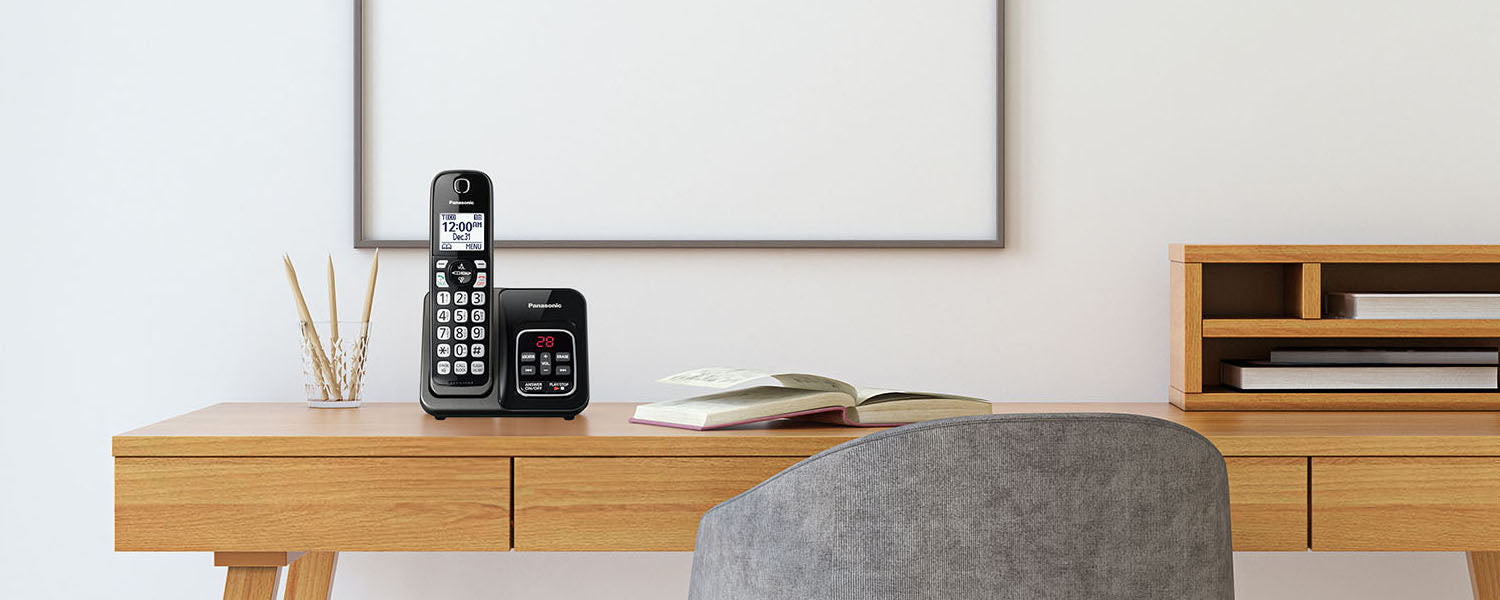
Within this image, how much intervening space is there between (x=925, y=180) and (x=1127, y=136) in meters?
0.30

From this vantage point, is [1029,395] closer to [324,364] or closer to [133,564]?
[324,364]

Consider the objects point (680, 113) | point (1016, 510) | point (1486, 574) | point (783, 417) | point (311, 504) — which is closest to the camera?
point (1016, 510)

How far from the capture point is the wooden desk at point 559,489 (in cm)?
111

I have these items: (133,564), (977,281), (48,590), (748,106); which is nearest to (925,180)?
(977,281)

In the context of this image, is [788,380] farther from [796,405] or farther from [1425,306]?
[1425,306]

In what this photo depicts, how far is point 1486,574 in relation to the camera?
4.45ft

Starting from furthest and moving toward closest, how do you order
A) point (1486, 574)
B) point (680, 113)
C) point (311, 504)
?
point (680, 113) → point (1486, 574) → point (311, 504)

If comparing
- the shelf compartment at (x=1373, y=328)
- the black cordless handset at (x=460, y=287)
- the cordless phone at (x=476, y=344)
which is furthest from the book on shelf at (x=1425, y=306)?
the black cordless handset at (x=460, y=287)

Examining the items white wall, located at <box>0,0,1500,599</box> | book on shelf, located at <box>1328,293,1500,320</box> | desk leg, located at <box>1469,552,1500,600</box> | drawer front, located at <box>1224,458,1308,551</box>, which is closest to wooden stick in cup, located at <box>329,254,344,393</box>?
white wall, located at <box>0,0,1500,599</box>

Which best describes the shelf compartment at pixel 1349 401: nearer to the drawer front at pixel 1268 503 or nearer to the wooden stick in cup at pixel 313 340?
the drawer front at pixel 1268 503

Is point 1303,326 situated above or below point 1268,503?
above

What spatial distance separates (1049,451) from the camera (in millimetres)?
759

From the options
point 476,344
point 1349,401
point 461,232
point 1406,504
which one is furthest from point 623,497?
point 1349,401

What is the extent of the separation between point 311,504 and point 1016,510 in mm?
750
